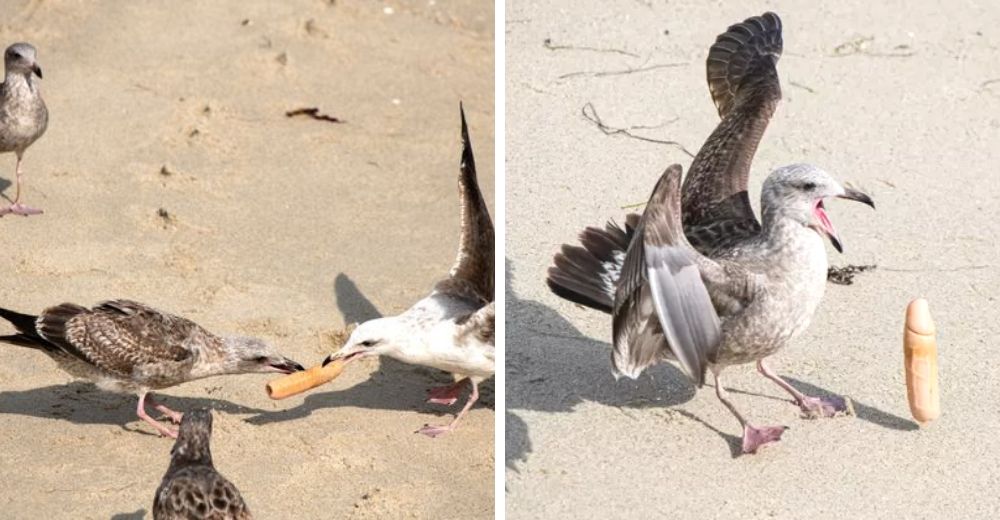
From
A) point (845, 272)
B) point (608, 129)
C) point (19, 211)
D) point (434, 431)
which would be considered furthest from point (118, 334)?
point (845, 272)

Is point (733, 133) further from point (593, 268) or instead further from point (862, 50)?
point (862, 50)

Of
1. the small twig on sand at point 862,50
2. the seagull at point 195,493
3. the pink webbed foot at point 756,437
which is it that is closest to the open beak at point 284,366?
the seagull at point 195,493

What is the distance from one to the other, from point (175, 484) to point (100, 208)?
2.79 meters

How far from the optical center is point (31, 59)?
8008 mm

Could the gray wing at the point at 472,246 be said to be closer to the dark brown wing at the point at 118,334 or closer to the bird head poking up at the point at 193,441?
the dark brown wing at the point at 118,334

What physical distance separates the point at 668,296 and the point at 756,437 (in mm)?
759

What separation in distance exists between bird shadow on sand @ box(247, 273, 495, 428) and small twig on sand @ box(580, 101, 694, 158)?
4.84 feet

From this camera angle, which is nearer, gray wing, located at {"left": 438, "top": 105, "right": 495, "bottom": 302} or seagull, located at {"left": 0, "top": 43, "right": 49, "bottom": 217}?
gray wing, located at {"left": 438, "top": 105, "right": 495, "bottom": 302}

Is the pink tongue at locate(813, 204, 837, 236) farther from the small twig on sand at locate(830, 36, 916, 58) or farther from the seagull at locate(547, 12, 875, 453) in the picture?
the small twig on sand at locate(830, 36, 916, 58)

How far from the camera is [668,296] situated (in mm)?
5062

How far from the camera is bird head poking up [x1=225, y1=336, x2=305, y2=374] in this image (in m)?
6.24

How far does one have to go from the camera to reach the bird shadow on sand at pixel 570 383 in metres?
5.68

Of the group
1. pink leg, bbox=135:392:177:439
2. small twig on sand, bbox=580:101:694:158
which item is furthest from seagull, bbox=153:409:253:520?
small twig on sand, bbox=580:101:694:158

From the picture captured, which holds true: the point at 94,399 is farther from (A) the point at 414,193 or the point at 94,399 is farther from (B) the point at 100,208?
(A) the point at 414,193
